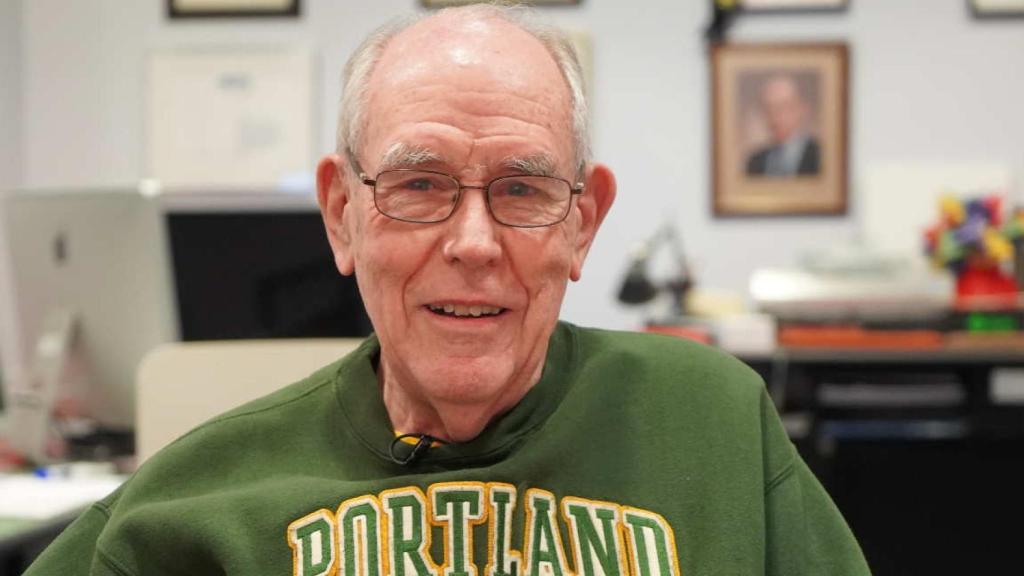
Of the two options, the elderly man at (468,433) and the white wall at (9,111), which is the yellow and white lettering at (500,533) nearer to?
the elderly man at (468,433)

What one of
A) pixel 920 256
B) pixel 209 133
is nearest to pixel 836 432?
pixel 920 256

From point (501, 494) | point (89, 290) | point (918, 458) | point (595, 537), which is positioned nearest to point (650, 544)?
point (595, 537)

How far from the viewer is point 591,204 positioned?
116cm

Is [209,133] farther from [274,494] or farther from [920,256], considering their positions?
[274,494]

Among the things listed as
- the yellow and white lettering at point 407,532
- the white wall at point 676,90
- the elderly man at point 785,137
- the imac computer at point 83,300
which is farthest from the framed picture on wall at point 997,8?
the yellow and white lettering at point 407,532

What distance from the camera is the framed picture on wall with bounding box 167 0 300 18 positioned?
12.2 feet

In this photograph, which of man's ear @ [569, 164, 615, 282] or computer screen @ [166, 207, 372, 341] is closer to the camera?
man's ear @ [569, 164, 615, 282]

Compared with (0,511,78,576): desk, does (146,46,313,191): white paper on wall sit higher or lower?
higher

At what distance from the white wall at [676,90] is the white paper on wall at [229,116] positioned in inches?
2.4

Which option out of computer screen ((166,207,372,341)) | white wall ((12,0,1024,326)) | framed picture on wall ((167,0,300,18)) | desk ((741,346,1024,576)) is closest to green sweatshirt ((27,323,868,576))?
computer screen ((166,207,372,341))

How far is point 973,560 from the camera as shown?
2.56 m

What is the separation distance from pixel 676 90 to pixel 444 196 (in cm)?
274

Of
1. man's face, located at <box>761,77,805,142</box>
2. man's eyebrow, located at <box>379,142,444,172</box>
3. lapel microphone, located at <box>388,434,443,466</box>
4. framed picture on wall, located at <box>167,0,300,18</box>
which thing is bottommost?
lapel microphone, located at <box>388,434,443,466</box>

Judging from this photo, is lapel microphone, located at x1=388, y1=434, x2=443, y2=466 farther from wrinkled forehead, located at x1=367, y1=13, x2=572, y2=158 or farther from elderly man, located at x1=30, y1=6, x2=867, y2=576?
wrinkled forehead, located at x1=367, y1=13, x2=572, y2=158
